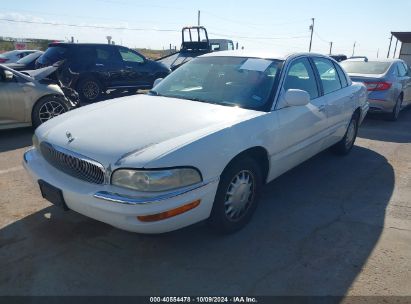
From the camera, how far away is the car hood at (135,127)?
2596mm

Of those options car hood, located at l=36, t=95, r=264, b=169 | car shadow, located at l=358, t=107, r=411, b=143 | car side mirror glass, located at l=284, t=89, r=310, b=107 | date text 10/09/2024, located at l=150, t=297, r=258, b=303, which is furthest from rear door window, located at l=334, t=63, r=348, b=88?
date text 10/09/2024, located at l=150, t=297, r=258, b=303

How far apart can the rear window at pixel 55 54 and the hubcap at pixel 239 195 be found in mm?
8159

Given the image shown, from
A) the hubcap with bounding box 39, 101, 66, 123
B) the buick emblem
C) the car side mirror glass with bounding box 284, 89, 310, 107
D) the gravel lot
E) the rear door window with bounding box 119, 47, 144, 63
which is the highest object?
the car side mirror glass with bounding box 284, 89, 310, 107

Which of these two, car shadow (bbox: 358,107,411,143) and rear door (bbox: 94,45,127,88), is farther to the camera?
rear door (bbox: 94,45,127,88)

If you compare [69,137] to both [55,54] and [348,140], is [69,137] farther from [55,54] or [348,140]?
[55,54]

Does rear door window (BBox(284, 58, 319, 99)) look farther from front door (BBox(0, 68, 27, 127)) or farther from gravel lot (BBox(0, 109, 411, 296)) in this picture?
front door (BBox(0, 68, 27, 127))

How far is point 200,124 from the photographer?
299 cm

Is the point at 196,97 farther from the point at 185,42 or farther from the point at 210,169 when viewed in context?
the point at 185,42

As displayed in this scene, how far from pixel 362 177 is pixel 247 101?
2243 millimetres

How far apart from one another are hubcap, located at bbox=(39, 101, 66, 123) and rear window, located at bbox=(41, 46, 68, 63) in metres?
3.50

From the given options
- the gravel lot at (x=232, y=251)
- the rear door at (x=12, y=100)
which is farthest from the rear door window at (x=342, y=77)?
the rear door at (x=12, y=100)

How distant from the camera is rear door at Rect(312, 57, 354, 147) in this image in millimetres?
4516

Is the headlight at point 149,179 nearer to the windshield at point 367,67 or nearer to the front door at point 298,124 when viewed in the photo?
the front door at point 298,124

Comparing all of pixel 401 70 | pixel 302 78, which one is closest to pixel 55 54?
pixel 302 78
